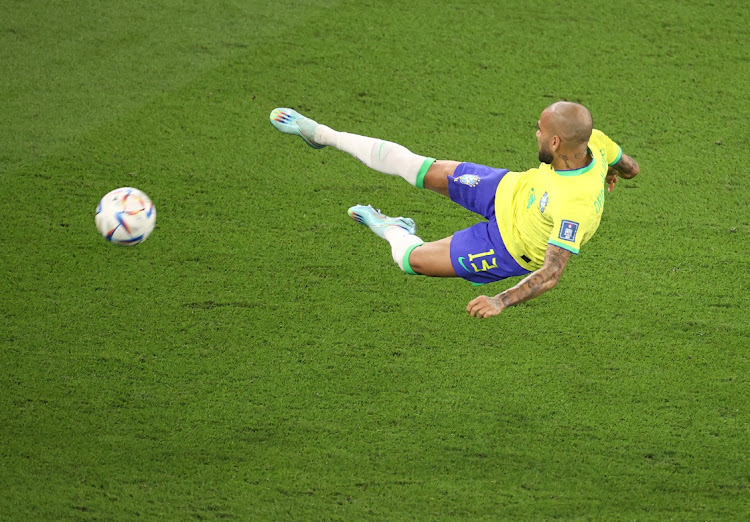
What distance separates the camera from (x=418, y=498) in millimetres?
4109

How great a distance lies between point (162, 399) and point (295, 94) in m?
2.65

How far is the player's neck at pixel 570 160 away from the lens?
3.92m

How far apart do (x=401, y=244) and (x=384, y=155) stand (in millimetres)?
471

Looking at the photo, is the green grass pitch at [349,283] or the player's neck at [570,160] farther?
the green grass pitch at [349,283]

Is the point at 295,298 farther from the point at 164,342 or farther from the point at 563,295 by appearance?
the point at 563,295

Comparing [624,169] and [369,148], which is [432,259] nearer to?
[369,148]

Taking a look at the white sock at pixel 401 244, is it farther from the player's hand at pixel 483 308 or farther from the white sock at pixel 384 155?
the player's hand at pixel 483 308

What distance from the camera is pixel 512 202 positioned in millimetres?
4273

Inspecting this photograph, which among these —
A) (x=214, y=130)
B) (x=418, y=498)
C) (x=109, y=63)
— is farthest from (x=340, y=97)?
(x=418, y=498)

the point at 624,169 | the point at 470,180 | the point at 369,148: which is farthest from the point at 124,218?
the point at 624,169

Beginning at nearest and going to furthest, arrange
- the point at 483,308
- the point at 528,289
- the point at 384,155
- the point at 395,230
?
the point at 483,308 → the point at 528,289 → the point at 384,155 → the point at 395,230

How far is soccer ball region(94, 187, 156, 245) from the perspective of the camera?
4.44 m

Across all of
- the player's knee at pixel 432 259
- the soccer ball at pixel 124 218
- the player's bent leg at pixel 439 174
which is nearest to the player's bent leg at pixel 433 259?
the player's knee at pixel 432 259

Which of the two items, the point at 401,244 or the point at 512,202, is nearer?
the point at 512,202
